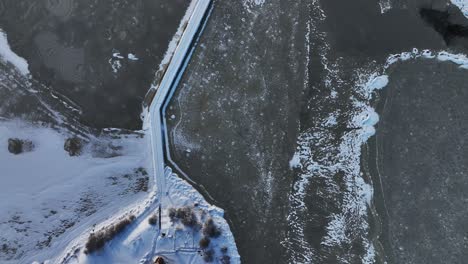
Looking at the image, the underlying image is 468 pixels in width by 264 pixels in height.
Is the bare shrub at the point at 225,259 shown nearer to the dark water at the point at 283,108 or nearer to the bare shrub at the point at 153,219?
the dark water at the point at 283,108

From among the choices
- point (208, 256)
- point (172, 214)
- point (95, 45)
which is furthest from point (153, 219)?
point (95, 45)

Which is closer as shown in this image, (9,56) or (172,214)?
(172,214)

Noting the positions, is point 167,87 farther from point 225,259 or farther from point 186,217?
point 225,259

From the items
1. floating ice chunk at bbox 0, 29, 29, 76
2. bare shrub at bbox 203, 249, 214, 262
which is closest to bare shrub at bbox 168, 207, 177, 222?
bare shrub at bbox 203, 249, 214, 262

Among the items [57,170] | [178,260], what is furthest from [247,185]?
[57,170]

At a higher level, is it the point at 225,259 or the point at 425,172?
the point at 425,172

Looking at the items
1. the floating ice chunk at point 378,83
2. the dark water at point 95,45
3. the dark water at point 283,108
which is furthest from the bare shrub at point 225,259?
the floating ice chunk at point 378,83
